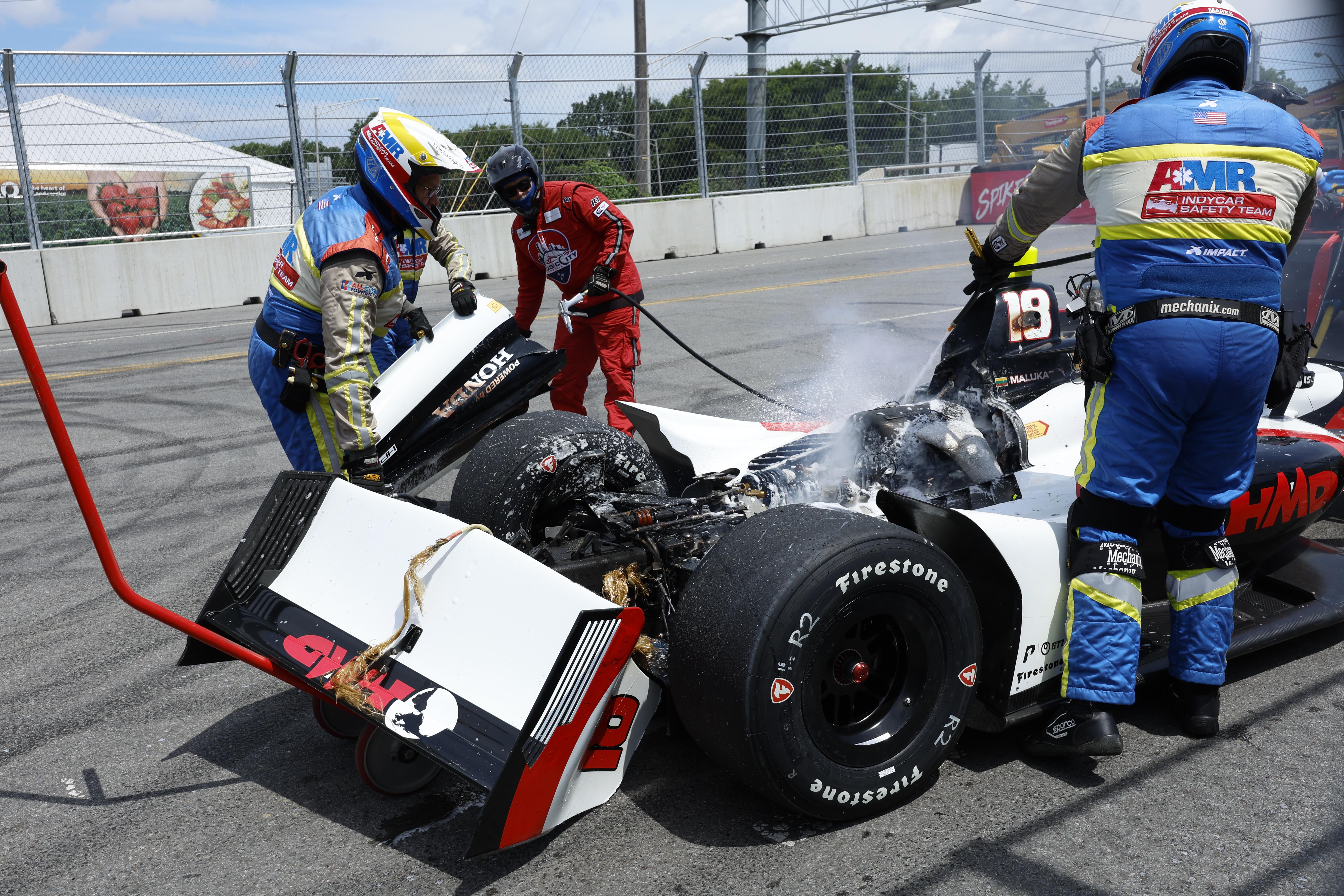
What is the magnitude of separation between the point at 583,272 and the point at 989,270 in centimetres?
279

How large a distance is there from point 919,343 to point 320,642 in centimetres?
685

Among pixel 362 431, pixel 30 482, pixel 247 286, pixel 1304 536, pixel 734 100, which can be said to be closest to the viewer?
pixel 362 431

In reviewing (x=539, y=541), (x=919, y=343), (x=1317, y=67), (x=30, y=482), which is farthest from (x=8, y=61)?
(x=1317, y=67)

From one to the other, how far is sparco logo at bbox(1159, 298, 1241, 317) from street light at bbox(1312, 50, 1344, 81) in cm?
126

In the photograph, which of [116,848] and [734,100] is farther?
[734,100]

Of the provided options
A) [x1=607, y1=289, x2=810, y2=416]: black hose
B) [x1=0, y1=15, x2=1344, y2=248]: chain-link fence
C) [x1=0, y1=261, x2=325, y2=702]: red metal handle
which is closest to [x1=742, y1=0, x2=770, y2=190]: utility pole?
[x1=0, y1=15, x2=1344, y2=248]: chain-link fence

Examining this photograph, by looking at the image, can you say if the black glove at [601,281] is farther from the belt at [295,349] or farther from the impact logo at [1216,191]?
the impact logo at [1216,191]

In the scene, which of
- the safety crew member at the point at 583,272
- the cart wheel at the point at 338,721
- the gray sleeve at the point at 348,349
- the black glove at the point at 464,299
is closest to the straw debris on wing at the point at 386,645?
the cart wheel at the point at 338,721

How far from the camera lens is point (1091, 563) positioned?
9.52 ft

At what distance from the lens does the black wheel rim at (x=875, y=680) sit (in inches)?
102

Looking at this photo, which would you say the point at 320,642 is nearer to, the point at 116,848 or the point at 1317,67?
the point at 116,848

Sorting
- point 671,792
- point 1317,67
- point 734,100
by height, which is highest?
point 734,100

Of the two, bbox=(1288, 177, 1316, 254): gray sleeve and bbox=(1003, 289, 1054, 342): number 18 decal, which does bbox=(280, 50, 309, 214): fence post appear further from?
bbox=(1288, 177, 1316, 254): gray sleeve

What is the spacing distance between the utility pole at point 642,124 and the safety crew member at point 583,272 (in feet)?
34.6
